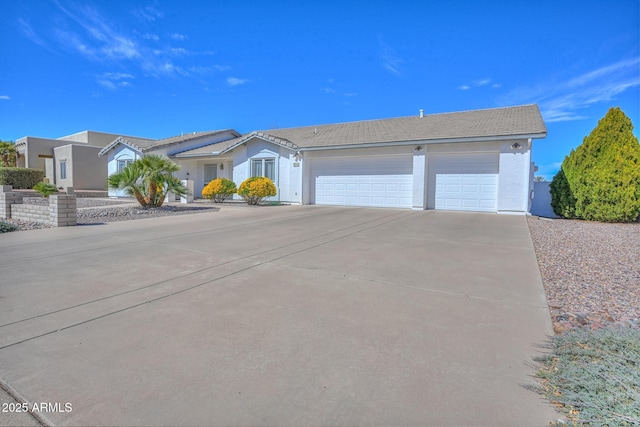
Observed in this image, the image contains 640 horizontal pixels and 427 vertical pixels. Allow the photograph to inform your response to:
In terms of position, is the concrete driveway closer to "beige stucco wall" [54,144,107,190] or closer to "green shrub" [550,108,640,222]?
"green shrub" [550,108,640,222]

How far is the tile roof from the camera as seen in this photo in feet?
45.0

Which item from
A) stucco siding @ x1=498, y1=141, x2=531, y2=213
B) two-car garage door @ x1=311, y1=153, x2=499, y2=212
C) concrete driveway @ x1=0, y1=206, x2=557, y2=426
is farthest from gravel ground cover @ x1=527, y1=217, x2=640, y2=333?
two-car garage door @ x1=311, y1=153, x2=499, y2=212

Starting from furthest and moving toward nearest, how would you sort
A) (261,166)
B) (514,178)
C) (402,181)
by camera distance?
1. (261,166)
2. (402,181)
3. (514,178)

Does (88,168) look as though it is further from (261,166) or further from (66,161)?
(261,166)

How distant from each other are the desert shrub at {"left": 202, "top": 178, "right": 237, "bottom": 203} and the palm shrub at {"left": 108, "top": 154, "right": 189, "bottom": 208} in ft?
12.6

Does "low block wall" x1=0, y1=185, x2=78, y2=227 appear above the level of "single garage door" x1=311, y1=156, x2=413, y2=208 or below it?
below

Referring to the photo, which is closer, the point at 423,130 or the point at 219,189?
the point at 423,130

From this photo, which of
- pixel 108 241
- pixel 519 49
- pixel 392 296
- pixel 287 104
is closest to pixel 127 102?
pixel 287 104

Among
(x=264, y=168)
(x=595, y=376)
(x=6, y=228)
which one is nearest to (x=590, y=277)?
(x=595, y=376)

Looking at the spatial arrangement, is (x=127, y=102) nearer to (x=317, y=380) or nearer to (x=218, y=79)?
(x=218, y=79)

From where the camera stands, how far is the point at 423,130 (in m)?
16.0

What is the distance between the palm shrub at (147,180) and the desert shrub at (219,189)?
3.83 metres

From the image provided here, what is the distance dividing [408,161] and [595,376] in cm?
1411

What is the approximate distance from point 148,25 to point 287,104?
16805 millimetres
